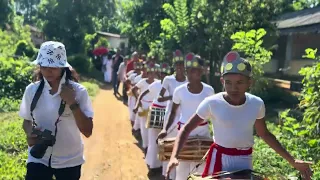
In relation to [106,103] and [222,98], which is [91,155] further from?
[106,103]

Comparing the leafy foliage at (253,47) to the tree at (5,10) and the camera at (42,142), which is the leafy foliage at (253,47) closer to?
the camera at (42,142)

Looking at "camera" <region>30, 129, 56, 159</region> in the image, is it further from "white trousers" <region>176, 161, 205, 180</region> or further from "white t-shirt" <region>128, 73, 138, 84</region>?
"white t-shirt" <region>128, 73, 138, 84</region>

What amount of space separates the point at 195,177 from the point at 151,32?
18.6m

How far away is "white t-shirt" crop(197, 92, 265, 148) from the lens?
148 inches

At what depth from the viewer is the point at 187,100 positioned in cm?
585

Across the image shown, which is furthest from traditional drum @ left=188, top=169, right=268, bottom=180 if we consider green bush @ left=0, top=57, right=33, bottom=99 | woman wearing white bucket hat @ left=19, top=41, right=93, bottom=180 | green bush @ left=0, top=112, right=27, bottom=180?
green bush @ left=0, top=57, right=33, bottom=99

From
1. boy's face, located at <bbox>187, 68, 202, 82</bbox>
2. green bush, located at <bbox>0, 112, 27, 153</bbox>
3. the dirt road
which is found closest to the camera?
boy's face, located at <bbox>187, 68, 202, 82</bbox>

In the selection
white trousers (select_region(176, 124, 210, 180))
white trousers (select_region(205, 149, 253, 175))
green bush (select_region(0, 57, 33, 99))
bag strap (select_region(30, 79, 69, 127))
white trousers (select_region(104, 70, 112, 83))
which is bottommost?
white trousers (select_region(104, 70, 112, 83))

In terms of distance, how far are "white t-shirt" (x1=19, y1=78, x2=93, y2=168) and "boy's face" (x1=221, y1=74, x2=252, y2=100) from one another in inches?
44.8

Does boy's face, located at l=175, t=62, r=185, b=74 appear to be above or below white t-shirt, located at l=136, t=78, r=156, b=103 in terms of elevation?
above

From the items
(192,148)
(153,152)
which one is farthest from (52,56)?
(153,152)

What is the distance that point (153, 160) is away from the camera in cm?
823

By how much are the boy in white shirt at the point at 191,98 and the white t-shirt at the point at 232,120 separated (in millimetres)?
1985

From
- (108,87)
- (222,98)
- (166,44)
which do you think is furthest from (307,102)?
(108,87)
